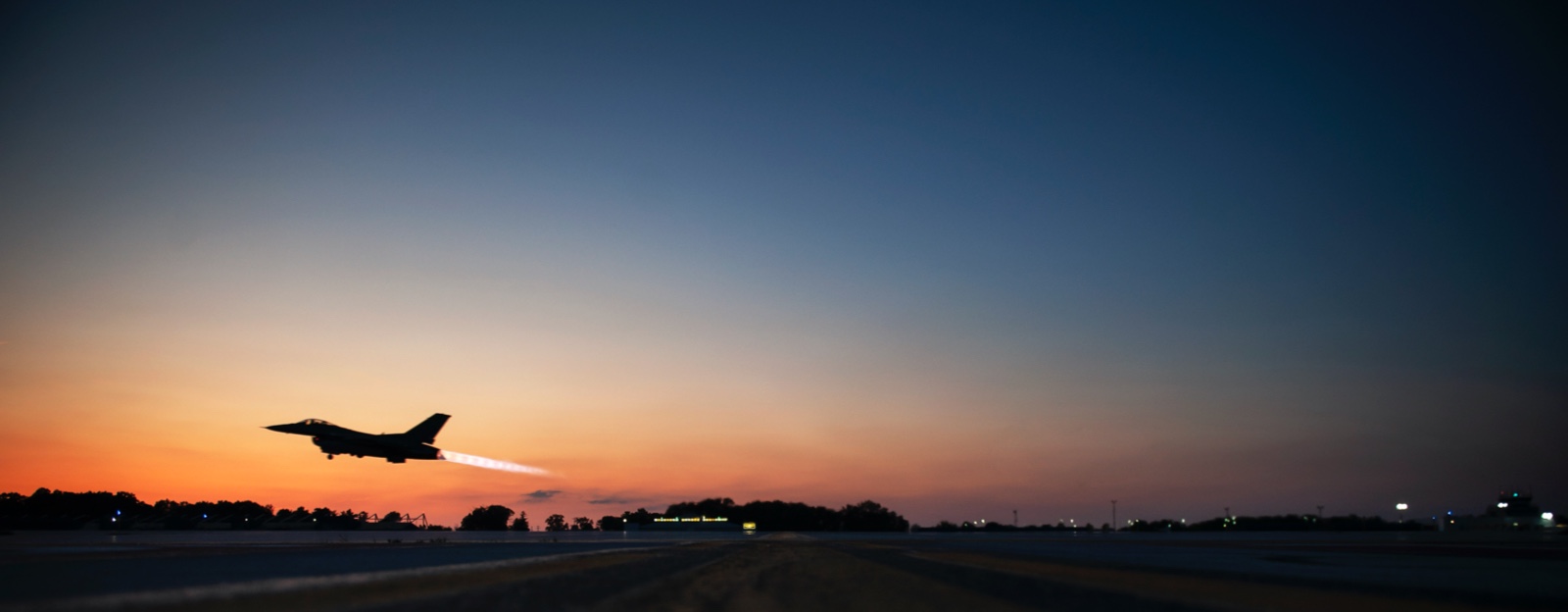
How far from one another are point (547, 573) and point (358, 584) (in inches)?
238

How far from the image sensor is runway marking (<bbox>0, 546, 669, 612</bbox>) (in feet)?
50.1

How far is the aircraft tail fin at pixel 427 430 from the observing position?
6919cm

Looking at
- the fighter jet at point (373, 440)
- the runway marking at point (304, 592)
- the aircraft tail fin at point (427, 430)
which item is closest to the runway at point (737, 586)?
the runway marking at point (304, 592)

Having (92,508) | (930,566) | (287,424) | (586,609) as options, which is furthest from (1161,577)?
(92,508)

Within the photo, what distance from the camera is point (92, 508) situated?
491 feet

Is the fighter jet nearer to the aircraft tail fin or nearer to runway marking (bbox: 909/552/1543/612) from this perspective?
the aircraft tail fin

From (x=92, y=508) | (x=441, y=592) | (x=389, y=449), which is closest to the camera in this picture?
(x=441, y=592)

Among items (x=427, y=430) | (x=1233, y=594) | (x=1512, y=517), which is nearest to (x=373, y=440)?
(x=427, y=430)

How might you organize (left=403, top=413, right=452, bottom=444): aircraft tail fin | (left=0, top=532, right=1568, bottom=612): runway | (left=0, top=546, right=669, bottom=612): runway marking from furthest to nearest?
1. (left=403, top=413, right=452, bottom=444): aircraft tail fin
2. (left=0, top=532, right=1568, bottom=612): runway
3. (left=0, top=546, right=669, bottom=612): runway marking

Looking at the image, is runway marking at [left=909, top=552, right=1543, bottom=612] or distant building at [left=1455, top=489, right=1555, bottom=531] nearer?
runway marking at [left=909, top=552, right=1543, bottom=612]

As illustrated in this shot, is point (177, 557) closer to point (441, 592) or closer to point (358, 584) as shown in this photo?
point (358, 584)

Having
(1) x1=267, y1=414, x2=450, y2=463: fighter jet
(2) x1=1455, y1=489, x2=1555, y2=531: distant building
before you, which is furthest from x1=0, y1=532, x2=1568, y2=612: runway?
(2) x1=1455, y1=489, x2=1555, y2=531: distant building

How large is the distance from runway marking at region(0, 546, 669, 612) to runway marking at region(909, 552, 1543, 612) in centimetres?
1491

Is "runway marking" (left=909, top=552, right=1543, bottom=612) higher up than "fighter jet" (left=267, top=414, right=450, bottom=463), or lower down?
lower down
